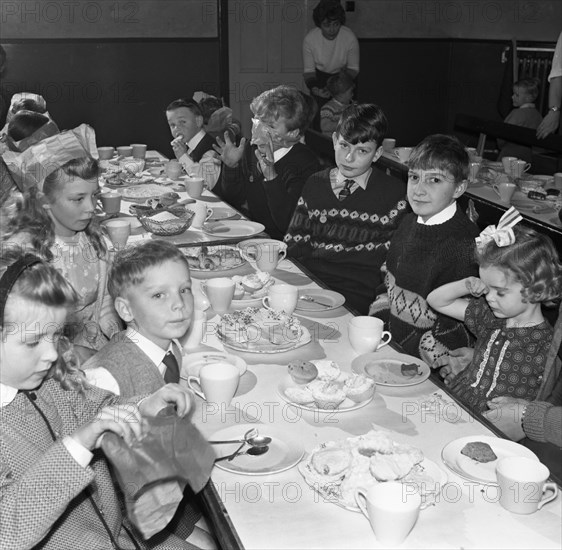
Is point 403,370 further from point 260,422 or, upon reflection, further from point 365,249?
point 365,249

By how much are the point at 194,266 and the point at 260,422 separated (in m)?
1.15

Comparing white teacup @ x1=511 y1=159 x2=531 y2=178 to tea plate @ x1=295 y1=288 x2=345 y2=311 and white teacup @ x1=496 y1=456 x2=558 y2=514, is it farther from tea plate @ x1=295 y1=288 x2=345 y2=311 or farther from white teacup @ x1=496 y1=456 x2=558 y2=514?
white teacup @ x1=496 y1=456 x2=558 y2=514

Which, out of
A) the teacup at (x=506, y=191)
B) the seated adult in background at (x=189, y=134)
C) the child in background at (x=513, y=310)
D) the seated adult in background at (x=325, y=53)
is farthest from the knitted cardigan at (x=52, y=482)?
the seated adult in background at (x=325, y=53)

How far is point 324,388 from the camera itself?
2.00 m

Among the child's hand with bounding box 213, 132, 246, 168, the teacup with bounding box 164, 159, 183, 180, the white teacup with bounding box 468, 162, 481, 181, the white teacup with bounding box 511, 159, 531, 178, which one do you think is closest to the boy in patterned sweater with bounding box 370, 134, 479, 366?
the child's hand with bounding box 213, 132, 246, 168

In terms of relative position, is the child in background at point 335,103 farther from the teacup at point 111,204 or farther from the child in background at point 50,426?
the child in background at point 50,426

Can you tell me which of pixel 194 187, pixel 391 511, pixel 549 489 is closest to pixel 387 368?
pixel 549 489

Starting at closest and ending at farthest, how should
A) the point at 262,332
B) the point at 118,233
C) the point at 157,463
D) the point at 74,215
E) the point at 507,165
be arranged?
1. the point at 157,463
2. the point at 262,332
3. the point at 74,215
4. the point at 118,233
5. the point at 507,165

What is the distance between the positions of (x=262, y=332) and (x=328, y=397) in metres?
0.47

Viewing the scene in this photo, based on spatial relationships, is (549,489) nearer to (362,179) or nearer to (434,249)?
(434,249)

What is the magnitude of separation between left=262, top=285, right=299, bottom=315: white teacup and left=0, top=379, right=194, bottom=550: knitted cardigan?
75cm

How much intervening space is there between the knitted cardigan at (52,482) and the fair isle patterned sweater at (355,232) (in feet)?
5.33

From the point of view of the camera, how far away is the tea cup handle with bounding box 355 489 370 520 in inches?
60.4

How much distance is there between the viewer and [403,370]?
84.5 inches
